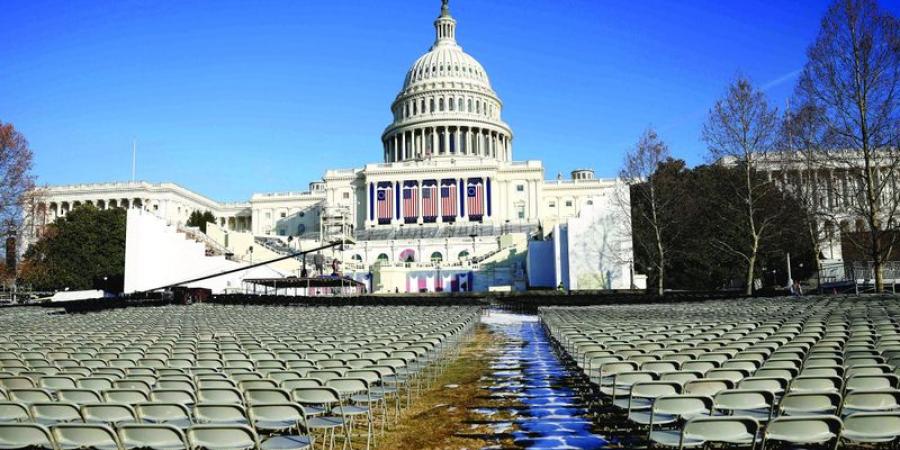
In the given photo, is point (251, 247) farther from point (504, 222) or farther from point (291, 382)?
point (291, 382)

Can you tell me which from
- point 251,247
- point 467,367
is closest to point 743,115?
point 467,367

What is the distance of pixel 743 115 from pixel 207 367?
113 ft

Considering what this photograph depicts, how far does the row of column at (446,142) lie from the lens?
132375 mm

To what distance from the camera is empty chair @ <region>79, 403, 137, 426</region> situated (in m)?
6.61

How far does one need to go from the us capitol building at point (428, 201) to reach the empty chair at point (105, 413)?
185 ft

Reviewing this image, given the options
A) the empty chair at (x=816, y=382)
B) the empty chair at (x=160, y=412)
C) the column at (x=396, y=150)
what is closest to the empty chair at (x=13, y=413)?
the empty chair at (x=160, y=412)

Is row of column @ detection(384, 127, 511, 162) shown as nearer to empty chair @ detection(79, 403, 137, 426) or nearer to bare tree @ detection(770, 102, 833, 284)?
bare tree @ detection(770, 102, 833, 284)

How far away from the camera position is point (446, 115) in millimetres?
131875

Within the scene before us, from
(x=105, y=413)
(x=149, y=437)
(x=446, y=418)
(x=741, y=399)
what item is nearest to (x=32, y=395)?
(x=105, y=413)

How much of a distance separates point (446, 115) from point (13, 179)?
3774 inches

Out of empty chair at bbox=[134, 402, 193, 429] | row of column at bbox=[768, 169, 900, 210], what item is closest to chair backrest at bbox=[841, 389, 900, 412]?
empty chair at bbox=[134, 402, 193, 429]

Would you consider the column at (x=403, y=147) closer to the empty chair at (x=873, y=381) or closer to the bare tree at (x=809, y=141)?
the bare tree at (x=809, y=141)

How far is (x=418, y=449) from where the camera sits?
7801mm

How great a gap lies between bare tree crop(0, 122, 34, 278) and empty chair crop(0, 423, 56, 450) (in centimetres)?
4221
